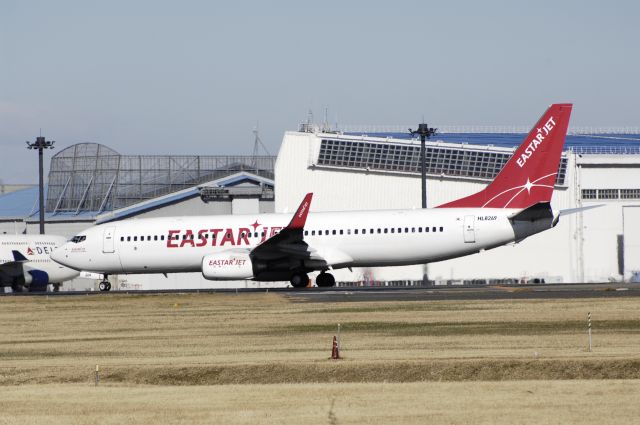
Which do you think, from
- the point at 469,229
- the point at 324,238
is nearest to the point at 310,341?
the point at 469,229

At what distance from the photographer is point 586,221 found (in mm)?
69938

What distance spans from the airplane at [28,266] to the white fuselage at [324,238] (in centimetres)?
785

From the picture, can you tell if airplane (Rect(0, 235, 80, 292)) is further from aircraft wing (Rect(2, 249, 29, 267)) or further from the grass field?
the grass field

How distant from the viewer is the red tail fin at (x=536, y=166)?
49.6 meters

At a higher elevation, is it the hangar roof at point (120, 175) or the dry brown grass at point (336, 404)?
the hangar roof at point (120, 175)

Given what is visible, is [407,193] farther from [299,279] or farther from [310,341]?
[310,341]

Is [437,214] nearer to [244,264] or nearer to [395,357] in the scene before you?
[244,264]

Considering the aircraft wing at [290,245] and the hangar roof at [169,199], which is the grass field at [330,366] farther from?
the hangar roof at [169,199]

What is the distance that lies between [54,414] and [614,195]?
58.4m

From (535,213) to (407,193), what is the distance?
86.2 feet

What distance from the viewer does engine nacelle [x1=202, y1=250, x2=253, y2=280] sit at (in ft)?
164

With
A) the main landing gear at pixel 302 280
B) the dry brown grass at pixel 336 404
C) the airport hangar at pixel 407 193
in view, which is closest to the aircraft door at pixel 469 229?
the main landing gear at pixel 302 280

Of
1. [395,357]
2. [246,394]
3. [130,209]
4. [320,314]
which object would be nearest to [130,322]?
[320,314]

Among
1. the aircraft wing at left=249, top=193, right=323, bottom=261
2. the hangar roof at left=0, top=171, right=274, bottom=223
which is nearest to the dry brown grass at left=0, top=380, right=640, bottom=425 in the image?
the aircraft wing at left=249, top=193, right=323, bottom=261
